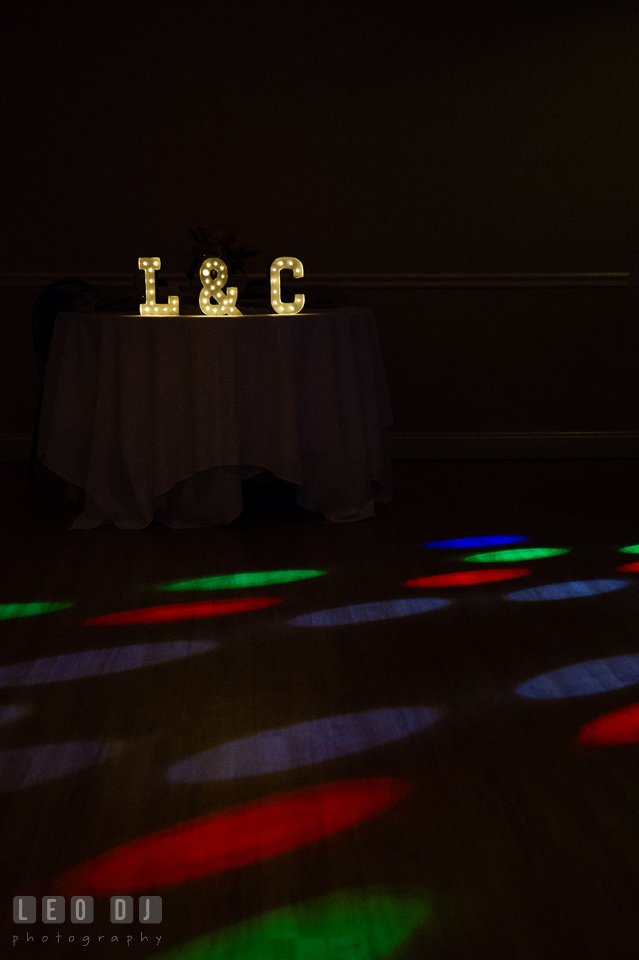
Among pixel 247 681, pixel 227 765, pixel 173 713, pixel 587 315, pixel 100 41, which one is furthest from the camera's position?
pixel 587 315

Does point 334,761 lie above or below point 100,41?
below

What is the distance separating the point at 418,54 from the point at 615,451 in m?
2.13

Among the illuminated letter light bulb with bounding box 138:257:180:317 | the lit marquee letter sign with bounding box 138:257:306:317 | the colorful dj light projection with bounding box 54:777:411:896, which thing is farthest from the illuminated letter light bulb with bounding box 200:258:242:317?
the colorful dj light projection with bounding box 54:777:411:896

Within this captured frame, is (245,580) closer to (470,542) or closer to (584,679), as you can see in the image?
(470,542)

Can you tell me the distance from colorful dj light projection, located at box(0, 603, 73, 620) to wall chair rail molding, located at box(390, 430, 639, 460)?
2.37m

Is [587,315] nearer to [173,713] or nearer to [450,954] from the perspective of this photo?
[173,713]

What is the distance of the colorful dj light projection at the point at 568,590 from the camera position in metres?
2.60

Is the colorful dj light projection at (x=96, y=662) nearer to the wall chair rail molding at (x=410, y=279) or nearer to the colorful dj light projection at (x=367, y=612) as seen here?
the colorful dj light projection at (x=367, y=612)

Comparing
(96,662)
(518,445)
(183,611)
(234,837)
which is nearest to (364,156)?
(518,445)

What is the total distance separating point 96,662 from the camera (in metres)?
2.17

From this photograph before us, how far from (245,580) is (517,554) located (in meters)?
0.91

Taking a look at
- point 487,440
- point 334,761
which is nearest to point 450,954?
point 334,761

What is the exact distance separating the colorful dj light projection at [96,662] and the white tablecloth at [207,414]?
1020 mm

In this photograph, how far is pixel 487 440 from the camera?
460 centimetres
